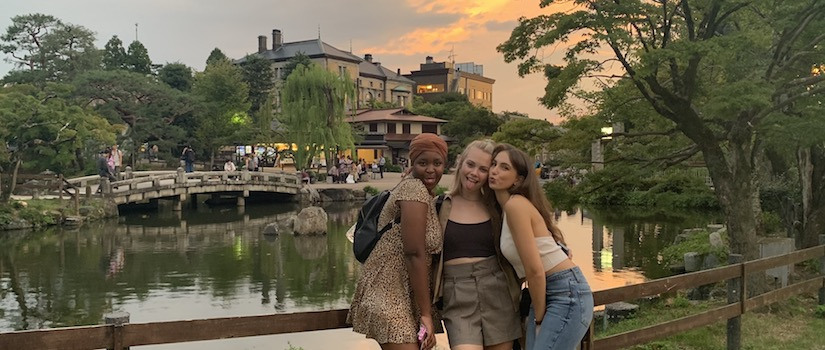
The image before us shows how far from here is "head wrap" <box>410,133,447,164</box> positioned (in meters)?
2.59

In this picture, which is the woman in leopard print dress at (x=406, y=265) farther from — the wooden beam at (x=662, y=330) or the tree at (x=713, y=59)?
the tree at (x=713, y=59)

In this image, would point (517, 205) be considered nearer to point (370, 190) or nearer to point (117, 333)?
point (117, 333)

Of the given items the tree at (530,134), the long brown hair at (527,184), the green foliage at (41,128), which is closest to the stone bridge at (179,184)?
the green foliage at (41,128)

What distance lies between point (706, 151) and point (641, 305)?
2.16 metres

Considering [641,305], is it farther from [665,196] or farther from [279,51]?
[279,51]

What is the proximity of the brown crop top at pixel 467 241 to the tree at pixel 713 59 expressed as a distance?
479 cm

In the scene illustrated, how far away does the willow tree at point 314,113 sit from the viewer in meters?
32.6

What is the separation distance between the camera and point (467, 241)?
2.62 metres

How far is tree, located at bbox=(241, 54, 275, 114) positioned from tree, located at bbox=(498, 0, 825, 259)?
41.1 m

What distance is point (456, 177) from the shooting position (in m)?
2.73

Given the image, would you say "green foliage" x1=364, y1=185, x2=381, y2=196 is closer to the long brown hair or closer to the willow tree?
the willow tree

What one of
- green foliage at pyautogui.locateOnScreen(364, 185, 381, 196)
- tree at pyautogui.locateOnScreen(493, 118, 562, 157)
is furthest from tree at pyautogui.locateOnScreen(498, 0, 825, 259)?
green foliage at pyautogui.locateOnScreen(364, 185, 381, 196)

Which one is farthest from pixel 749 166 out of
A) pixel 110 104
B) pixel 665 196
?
pixel 110 104

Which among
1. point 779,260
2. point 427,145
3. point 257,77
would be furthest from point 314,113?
point 427,145
